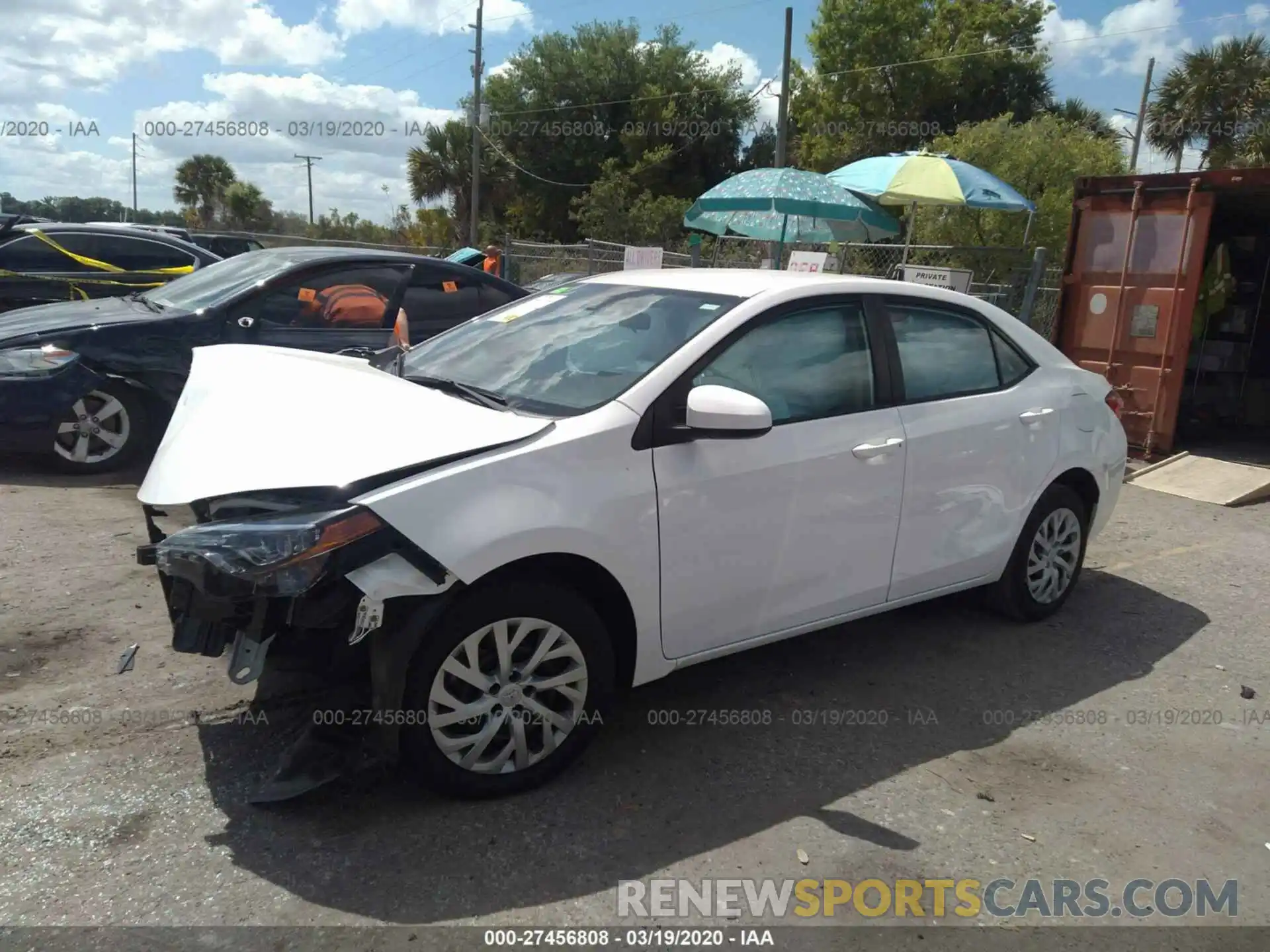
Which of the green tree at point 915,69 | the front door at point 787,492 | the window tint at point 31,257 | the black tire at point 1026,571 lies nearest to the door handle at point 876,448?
the front door at point 787,492

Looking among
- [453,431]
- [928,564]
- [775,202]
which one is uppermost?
[775,202]

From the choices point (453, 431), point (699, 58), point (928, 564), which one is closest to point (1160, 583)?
point (928, 564)

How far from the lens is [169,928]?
2.55m

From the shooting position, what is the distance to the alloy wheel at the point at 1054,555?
484cm

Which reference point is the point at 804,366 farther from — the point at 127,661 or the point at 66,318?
the point at 66,318

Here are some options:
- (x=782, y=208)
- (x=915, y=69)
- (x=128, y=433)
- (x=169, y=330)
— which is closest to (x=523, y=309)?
(x=169, y=330)

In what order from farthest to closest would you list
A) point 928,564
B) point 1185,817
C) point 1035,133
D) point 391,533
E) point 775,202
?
point 1035,133, point 775,202, point 928,564, point 1185,817, point 391,533

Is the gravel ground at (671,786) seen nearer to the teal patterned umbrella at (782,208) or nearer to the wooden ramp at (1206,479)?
the wooden ramp at (1206,479)

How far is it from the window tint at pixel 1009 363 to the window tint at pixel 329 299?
4.33 m

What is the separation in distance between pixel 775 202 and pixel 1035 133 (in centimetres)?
1537

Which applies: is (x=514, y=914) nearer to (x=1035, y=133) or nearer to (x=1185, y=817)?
(x=1185, y=817)

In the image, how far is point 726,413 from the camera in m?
3.23

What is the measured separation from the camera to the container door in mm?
8828

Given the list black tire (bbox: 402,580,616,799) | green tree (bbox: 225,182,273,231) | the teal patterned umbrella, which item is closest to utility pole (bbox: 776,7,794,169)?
the teal patterned umbrella
